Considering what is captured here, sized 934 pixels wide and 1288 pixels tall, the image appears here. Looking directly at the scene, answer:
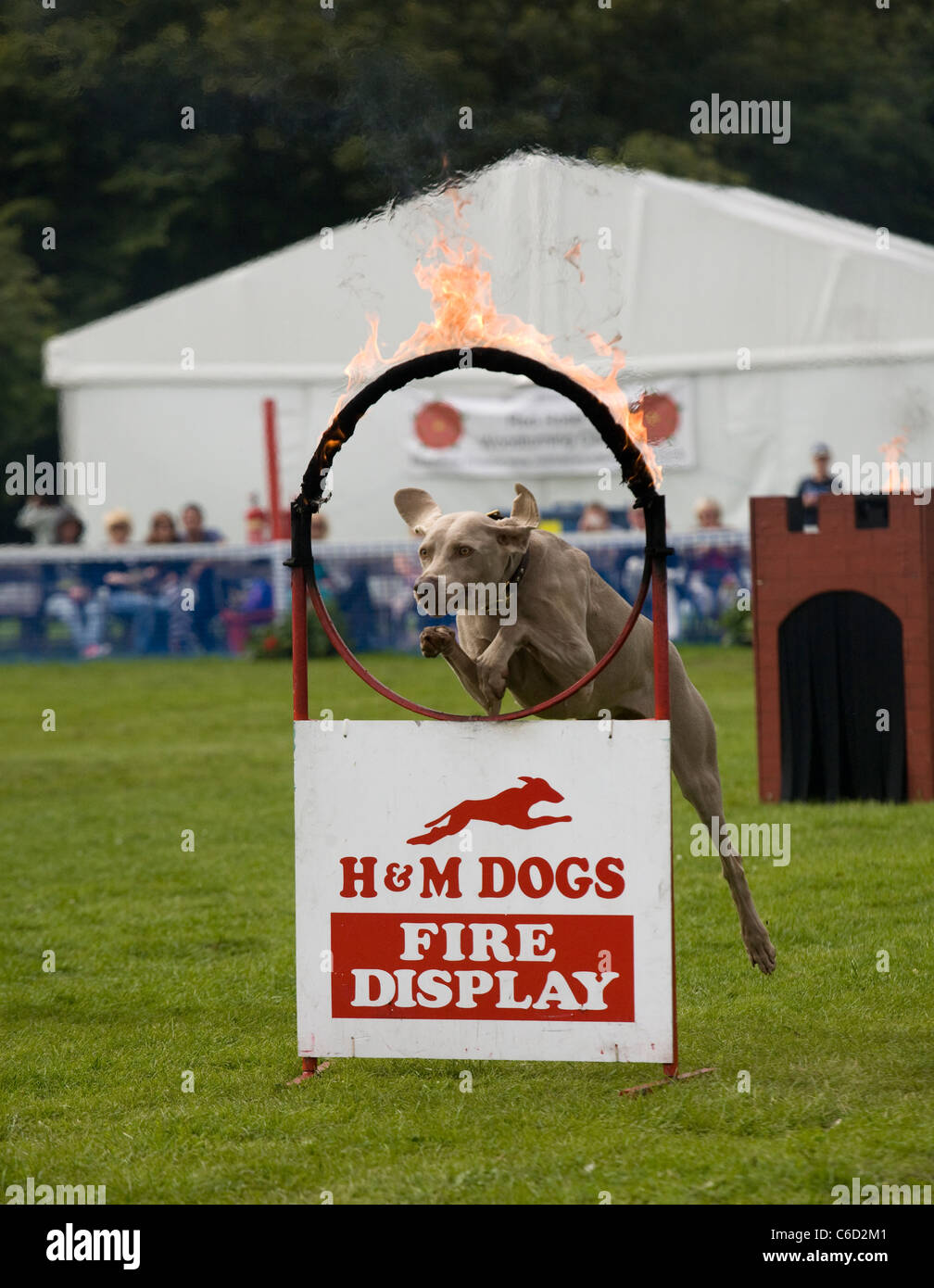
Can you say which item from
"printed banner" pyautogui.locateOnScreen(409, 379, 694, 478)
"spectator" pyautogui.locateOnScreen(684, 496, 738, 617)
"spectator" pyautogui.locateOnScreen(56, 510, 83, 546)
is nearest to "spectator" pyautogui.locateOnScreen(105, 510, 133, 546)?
"spectator" pyautogui.locateOnScreen(56, 510, 83, 546)

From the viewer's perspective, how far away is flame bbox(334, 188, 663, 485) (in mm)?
5395

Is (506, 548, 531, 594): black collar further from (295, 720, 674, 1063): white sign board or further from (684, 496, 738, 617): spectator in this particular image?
(684, 496, 738, 617): spectator

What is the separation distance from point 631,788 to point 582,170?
3643mm

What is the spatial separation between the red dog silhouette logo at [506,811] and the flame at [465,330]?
3.67 ft

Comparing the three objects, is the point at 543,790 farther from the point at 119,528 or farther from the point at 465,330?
the point at 119,528

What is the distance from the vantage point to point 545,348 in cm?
543

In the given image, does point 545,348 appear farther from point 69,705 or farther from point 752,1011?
point 69,705

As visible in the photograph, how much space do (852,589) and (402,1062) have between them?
5595 mm

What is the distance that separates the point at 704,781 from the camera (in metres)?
6.28

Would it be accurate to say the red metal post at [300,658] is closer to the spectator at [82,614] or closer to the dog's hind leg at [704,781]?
the dog's hind leg at [704,781]

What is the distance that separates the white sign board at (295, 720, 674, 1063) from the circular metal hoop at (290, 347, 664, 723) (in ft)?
0.63

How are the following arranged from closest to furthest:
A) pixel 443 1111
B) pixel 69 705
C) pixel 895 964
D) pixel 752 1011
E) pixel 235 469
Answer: pixel 443 1111, pixel 752 1011, pixel 895 964, pixel 69 705, pixel 235 469

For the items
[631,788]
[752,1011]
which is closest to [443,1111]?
[631,788]
